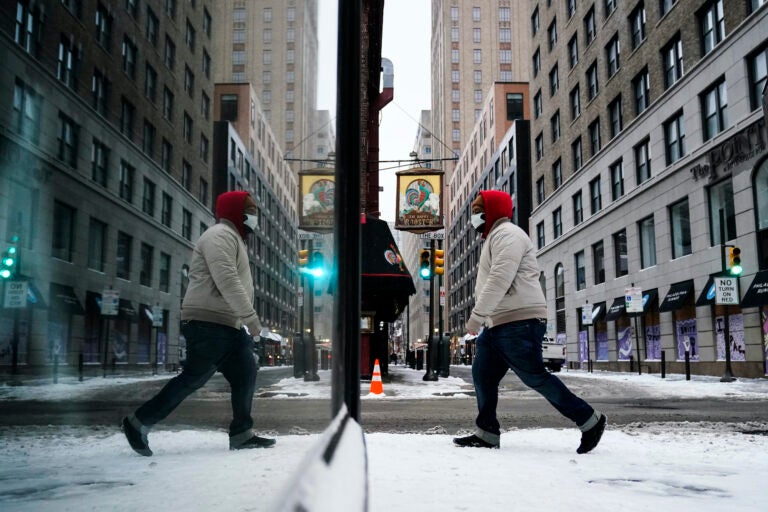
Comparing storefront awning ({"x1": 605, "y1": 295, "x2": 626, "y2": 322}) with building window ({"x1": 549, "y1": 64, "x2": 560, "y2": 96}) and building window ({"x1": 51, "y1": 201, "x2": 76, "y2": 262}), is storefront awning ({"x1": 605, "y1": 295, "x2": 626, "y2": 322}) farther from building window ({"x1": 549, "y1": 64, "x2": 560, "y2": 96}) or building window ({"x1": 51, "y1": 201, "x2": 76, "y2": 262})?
building window ({"x1": 51, "y1": 201, "x2": 76, "y2": 262})

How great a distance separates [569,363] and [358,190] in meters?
32.9

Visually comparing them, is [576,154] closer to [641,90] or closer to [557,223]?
[557,223]

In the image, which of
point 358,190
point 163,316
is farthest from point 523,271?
point 163,316

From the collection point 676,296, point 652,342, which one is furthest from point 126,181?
point 652,342

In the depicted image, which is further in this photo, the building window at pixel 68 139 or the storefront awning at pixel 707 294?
the storefront awning at pixel 707 294

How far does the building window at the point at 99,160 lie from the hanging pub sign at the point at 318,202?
2.37ft

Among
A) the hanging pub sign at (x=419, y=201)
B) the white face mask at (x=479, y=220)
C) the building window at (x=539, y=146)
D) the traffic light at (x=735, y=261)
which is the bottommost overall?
the white face mask at (x=479, y=220)

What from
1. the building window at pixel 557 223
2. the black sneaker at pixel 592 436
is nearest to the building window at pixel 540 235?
the building window at pixel 557 223

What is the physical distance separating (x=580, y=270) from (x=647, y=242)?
7348 mm

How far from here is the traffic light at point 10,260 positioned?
1.56 feet

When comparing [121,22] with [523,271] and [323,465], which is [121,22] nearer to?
[323,465]

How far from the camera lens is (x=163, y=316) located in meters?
0.97

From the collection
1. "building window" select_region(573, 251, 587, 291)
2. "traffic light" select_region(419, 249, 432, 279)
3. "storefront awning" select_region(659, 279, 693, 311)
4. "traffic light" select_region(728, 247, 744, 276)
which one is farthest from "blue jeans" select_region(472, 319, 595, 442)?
"building window" select_region(573, 251, 587, 291)

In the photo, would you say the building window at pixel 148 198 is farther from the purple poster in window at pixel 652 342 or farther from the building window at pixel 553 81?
the building window at pixel 553 81
